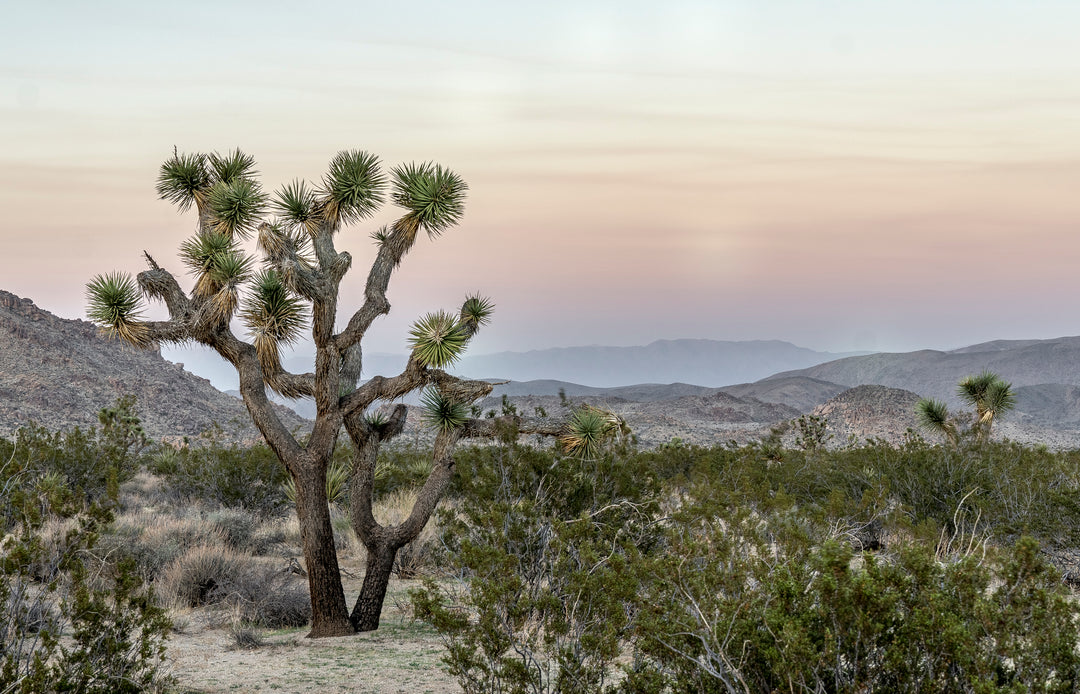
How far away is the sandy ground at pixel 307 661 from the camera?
7.42m

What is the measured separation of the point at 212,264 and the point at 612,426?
512 cm

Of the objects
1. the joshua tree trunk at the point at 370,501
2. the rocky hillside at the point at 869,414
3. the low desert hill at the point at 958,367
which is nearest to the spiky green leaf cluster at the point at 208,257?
the joshua tree trunk at the point at 370,501

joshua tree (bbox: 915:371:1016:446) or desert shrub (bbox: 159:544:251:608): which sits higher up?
joshua tree (bbox: 915:371:1016:446)

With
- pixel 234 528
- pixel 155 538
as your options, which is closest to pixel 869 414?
pixel 234 528

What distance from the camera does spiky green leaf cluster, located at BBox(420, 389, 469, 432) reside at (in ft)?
33.4

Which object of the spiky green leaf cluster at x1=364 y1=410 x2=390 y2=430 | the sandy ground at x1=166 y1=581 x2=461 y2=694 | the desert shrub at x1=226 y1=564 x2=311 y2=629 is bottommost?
the sandy ground at x1=166 y1=581 x2=461 y2=694

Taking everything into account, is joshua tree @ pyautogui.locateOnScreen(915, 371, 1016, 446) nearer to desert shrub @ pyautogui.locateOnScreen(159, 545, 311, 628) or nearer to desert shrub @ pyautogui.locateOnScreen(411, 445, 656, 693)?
desert shrub @ pyautogui.locateOnScreen(159, 545, 311, 628)

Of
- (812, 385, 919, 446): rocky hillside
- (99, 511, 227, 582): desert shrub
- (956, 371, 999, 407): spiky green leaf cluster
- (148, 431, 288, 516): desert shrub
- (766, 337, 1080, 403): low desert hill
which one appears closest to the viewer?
(99, 511, 227, 582): desert shrub

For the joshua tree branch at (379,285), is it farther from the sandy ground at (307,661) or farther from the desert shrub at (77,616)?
the desert shrub at (77,616)

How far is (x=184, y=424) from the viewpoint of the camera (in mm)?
52438

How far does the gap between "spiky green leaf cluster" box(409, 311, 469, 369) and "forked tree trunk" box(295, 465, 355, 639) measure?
1.82m

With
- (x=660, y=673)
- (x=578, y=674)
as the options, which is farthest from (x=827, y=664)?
(x=578, y=674)

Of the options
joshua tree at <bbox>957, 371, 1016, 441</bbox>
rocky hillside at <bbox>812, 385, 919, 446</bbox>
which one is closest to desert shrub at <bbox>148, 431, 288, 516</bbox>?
joshua tree at <bbox>957, 371, 1016, 441</bbox>

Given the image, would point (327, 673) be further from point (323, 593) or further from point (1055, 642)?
point (1055, 642)
